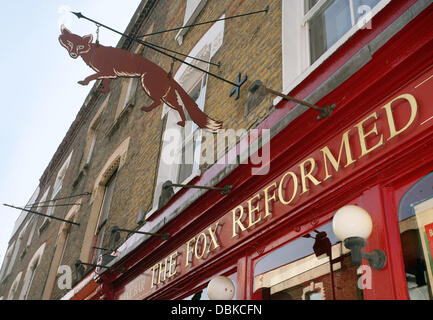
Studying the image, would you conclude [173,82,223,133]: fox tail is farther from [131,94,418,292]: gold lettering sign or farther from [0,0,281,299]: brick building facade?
[131,94,418,292]: gold lettering sign

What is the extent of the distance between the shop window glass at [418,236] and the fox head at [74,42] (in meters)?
3.99

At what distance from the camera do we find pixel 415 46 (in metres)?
2.82

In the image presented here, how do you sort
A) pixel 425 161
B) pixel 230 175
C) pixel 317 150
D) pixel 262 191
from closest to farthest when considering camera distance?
pixel 425 161 → pixel 317 150 → pixel 262 191 → pixel 230 175

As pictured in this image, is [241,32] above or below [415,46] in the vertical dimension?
above

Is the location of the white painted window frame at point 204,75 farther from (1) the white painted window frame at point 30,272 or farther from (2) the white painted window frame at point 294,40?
(1) the white painted window frame at point 30,272

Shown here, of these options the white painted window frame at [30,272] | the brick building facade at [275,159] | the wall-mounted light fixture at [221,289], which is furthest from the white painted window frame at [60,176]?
the wall-mounted light fixture at [221,289]

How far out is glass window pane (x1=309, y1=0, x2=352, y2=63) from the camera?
4.36m

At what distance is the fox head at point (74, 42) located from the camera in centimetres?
517

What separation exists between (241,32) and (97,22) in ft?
6.23

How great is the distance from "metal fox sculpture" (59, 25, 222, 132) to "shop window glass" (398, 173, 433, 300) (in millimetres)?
2910

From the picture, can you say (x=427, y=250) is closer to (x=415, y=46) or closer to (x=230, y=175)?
(x=415, y=46)

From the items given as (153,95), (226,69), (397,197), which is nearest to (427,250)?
(397,197)

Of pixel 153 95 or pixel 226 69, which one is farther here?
pixel 226 69
